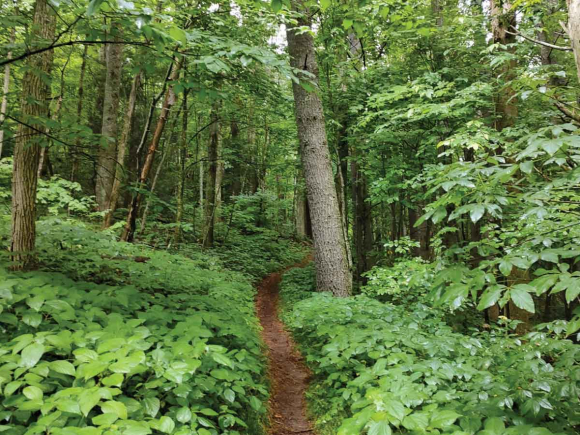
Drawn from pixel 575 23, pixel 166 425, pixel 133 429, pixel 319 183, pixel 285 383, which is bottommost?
pixel 285 383

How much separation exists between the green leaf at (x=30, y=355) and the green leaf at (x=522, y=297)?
2859 millimetres

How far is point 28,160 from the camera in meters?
3.99

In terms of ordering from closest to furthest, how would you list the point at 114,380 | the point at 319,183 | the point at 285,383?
the point at 114,380
the point at 285,383
the point at 319,183

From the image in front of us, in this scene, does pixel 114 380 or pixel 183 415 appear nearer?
pixel 114 380

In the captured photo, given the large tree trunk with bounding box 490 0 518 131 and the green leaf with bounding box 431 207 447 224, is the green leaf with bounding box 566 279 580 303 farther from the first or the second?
the large tree trunk with bounding box 490 0 518 131

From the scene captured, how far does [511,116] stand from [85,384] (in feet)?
27.1

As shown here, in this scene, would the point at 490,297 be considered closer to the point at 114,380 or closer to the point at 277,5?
the point at 114,380

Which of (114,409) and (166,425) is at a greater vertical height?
(114,409)

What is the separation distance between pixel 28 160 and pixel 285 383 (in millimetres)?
4632

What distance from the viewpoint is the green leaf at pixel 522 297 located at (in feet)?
5.68

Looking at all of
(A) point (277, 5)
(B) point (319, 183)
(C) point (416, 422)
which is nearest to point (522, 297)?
(C) point (416, 422)

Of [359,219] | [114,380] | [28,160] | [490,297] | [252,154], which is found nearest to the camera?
[490,297]

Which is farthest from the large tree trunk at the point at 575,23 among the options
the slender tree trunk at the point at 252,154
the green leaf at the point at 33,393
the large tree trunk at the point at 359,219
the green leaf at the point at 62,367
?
the slender tree trunk at the point at 252,154

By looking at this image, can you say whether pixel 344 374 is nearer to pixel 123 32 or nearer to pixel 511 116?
pixel 123 32
